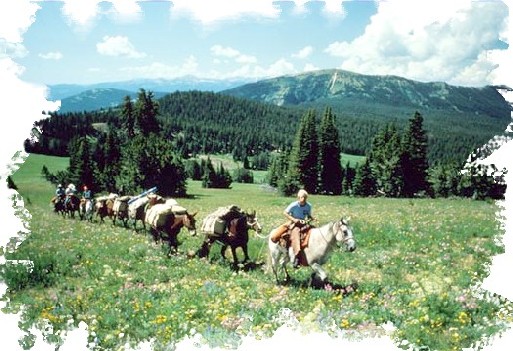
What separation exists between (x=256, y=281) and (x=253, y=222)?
245cm

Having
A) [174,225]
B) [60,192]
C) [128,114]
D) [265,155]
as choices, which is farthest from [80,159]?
[265,155]

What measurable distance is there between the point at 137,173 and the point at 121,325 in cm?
659

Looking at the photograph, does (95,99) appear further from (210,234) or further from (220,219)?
(210,234)

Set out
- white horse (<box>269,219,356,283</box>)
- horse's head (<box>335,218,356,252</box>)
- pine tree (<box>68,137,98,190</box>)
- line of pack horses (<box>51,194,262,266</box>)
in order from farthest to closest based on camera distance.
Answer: line of pack horses (<box>51,194,262,266</box>) < pine tree (<box>68,137,98,190</box>) < white horse (<box>269,219,356,283</box>) < horse's head (<box>335,218,356,252</box>)

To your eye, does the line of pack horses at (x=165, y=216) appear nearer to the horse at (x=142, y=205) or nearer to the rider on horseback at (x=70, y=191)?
the horse at (x=142, y=205)

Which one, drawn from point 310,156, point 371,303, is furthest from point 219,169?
point 371,303

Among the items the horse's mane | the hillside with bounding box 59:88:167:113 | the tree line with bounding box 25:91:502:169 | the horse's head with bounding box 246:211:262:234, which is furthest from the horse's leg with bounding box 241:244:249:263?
the hillside with bounding box 59:88:167:113

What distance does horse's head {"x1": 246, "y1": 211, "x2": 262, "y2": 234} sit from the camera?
46.7 feet

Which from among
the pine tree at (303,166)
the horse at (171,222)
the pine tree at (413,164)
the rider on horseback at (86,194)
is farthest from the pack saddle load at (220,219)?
the pine tree at (413,164)

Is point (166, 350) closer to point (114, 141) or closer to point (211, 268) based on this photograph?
point (211, 268)

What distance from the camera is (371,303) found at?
10414 mm

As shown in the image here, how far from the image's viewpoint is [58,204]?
1598 cm

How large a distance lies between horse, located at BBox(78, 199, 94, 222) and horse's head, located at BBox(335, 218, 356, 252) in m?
11.2

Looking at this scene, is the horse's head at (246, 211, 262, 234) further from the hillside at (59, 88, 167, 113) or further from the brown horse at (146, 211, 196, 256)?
the hillside at (59, 88, 167, 113)
